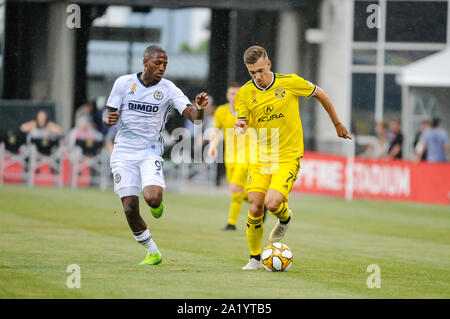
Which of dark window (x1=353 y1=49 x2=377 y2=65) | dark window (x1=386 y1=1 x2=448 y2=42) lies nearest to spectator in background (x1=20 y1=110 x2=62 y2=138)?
dark window (x1=353 y1=49 x2=377 y2=65)

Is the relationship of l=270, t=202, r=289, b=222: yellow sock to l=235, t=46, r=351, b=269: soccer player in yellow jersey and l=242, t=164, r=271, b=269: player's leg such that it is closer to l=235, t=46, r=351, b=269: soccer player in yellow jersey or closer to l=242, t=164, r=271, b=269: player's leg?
l=235, t=46, r=351, b=269: soccer player in yellow jersey

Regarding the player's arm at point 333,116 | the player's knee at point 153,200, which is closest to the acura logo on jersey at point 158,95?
the player's knee at point 153,200

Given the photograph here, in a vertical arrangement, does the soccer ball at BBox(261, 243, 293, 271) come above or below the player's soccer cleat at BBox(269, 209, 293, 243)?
below

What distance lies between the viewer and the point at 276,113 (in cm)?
1015

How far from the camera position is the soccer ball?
9.82m

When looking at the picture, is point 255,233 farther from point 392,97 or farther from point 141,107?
point 392,97

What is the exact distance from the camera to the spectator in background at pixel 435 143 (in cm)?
2389

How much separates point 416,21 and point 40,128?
41.7 feet

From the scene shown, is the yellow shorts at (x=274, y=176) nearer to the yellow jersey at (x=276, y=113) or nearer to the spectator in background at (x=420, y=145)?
the yellow jersey at (x=276, y=113)

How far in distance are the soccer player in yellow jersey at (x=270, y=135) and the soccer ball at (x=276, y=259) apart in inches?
5.3

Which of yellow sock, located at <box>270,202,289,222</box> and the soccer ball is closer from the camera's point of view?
the soccer ball

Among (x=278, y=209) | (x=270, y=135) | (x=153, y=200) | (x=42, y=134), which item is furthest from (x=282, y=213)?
(x=42, y=134)

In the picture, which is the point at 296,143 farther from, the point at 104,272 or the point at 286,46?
the point at 286,46

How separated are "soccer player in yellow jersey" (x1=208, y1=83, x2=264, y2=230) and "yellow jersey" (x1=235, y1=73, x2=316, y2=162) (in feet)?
15.2
